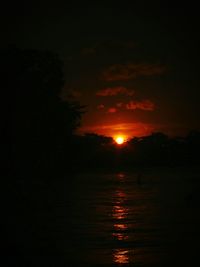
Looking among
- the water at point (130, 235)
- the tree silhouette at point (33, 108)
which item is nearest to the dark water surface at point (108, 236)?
the water at point (130, 235)

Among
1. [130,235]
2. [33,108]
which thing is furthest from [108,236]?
[33,108]

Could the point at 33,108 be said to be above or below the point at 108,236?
above

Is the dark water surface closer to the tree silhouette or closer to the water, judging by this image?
the water

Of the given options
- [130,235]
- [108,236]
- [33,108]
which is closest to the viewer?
[108,236]

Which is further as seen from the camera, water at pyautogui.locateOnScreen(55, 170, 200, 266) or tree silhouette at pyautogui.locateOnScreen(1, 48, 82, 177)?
tree silhouette at pyautogui.locateOnScreen(1, 48, 82, 177)

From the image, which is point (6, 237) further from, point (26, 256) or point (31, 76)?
point (31, 76)

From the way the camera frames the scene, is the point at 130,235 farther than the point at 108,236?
Yes

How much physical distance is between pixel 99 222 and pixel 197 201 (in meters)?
16.8

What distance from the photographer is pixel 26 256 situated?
→ 1888 centimetres

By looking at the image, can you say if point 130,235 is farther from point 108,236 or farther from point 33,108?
point 33,108

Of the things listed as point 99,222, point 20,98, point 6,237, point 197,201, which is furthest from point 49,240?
point 20,98

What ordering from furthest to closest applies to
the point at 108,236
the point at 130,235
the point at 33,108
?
1. the point at 33,108
2. the point at 130,235
3. the point at 108,236

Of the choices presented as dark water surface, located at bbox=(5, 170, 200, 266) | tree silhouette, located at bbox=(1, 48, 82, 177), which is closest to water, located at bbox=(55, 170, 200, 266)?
dark water surface, located at bbox=(5, 170, 200, 266)

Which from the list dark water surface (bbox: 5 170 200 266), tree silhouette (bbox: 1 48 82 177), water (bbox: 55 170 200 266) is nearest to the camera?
dark water surface (bbox: 5 170 200 266)
